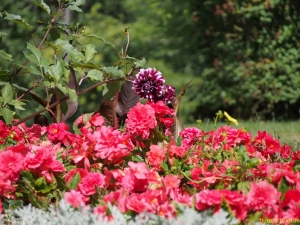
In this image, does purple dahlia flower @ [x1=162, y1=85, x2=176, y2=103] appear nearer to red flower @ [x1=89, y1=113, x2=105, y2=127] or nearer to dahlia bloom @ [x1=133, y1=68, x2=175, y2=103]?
dahlia bloom @ [x1=133, y1=68, x2=175, y2=103]

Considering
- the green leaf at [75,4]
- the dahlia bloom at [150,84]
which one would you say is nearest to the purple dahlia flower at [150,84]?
the dahlia bloom at [150,84]

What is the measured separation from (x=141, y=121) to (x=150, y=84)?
0.50 m

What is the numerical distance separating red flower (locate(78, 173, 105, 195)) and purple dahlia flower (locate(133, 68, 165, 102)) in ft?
2.84

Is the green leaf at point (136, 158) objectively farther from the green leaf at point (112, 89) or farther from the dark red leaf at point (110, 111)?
the dark red leaf at point (110, 111)

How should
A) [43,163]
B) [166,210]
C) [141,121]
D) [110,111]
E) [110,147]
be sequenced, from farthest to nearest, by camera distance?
[110,111], [141,121], [110,147], [43,163], [166,210]

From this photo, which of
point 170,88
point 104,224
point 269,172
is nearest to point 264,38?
point 170,88

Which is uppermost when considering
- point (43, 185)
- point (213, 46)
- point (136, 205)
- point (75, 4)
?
point (75, 4)

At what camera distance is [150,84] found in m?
3.11

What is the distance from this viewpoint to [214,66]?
8805 millimetres

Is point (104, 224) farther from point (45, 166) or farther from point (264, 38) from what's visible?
point (264, 38)

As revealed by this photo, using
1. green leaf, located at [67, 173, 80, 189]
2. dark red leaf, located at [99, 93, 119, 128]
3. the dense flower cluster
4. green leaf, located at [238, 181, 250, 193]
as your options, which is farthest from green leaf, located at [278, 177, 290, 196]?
dark red leaf, located at [99, 93, 119, 128]

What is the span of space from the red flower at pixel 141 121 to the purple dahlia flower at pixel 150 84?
44cm

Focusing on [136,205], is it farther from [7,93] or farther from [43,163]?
[7,93]

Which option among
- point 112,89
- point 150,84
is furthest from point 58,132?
point 150,84
